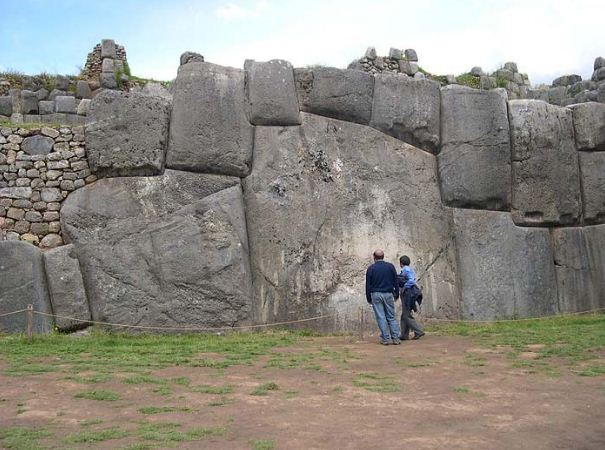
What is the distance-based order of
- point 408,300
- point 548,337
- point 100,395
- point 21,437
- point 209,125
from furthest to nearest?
point 209,125 → point 408,300 → point 548,337 → point 100,395 → point 21,437

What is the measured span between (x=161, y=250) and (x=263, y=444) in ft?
22.0

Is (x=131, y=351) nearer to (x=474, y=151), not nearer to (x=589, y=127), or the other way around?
(x=474, y=151)

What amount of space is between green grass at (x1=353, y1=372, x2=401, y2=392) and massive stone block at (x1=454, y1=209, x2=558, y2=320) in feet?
17.9

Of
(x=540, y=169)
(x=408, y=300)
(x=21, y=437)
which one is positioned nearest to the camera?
(x=21, y=437)

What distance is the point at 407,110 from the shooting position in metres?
13.2

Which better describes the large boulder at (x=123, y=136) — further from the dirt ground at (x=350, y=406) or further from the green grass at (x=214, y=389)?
the green grass at (x=214, y=389)

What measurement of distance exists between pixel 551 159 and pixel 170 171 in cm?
756

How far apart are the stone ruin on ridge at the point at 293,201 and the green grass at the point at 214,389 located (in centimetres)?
421

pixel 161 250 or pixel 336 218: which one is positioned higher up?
pixel 336 218

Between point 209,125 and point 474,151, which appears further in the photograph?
point 474,151

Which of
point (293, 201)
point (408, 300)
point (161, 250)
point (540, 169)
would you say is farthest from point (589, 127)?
point (161, 250)

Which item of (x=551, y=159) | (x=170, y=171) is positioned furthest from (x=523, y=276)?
(x=170, y=171)

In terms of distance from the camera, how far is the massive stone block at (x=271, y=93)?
12.5 meters

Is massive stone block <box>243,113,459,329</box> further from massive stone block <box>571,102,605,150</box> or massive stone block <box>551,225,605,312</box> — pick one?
massive stone block <box>571,102,605,150</box>
